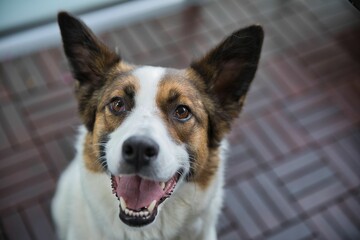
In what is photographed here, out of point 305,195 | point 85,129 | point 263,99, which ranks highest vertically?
point 85,129

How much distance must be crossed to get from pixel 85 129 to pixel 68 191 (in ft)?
1.81

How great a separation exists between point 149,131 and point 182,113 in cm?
33

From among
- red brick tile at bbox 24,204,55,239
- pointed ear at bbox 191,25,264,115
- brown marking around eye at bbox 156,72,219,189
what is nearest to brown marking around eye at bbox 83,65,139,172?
brown marking around eye at bbox 156,72,219,189

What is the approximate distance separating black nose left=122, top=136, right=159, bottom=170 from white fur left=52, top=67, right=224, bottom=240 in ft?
0.13

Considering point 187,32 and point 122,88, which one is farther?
point 187,32

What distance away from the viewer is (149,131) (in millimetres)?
2037

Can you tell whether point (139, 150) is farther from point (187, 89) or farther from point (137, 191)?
point (187, 89)

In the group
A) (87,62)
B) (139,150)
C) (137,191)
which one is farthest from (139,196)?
(87,62)

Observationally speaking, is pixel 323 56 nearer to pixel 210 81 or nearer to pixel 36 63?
pixel 210 81

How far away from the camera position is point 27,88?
4.12m

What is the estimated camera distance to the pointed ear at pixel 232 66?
7.53ft

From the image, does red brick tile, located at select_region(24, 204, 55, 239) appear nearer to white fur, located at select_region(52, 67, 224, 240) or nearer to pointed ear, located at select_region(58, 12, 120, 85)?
white fur, located at select_region(52, 67, 224, 240)

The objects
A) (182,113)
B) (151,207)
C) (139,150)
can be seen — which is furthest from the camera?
(182,113)

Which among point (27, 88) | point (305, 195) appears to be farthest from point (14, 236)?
point (305, 195)
